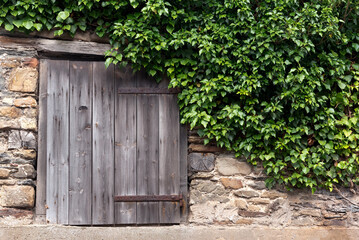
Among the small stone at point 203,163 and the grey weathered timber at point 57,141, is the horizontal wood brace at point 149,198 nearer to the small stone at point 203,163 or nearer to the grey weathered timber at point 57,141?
the small stone at point 203,163

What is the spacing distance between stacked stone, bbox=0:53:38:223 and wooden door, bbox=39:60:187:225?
4.5 inches

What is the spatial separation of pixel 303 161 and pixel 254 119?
632 millimetres

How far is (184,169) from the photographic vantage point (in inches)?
139

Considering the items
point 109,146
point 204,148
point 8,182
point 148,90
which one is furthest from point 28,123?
point 204,148

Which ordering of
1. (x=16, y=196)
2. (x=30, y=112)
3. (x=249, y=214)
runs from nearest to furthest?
1. (x=16, y=196)
2. (x=30, y=112)
3. (x=249, y=214)

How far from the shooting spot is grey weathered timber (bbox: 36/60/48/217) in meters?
3.38

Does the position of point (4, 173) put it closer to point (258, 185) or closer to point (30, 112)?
point (30, 112)

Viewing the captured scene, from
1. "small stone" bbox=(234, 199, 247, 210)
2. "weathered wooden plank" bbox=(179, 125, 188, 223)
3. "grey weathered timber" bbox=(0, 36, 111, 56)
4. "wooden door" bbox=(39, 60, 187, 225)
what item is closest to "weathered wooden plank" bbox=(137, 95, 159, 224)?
"wooden door" bbox=(39, 60, 187, 225)

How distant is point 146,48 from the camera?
330 centimetres

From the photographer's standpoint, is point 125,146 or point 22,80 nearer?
point 22,80

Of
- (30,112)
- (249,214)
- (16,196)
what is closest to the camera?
(16,196)

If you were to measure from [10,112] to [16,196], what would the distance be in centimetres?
77

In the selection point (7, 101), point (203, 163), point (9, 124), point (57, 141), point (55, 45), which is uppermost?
point (55, 45)

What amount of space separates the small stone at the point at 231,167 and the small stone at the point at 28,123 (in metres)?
1.78
